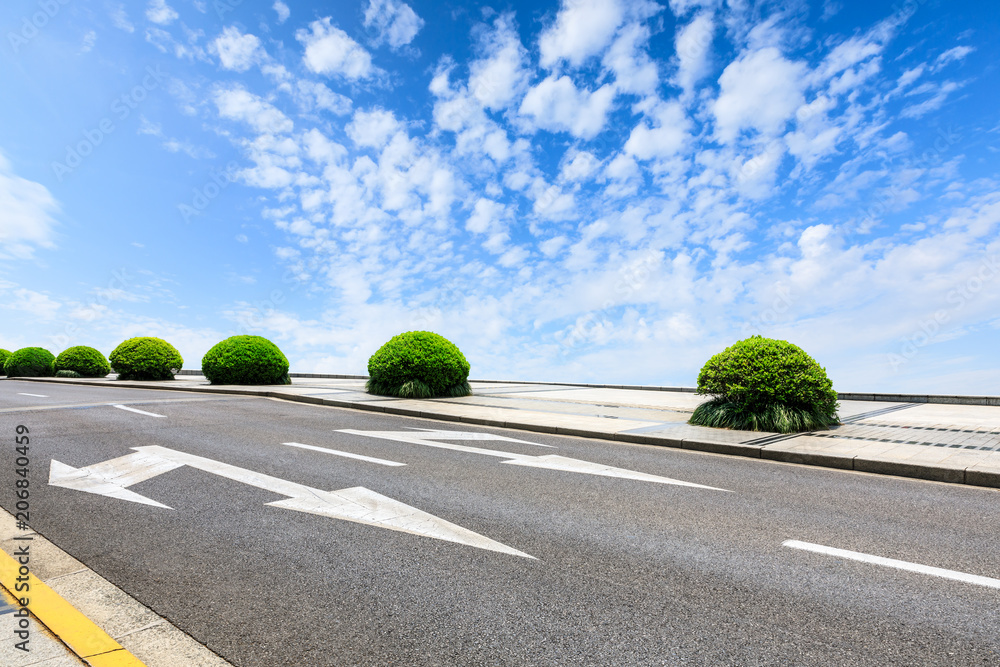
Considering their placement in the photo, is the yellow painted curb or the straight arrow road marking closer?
the yellow painted curb

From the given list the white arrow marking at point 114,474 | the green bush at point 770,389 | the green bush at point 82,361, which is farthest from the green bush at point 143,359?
the green bush at point 770,389

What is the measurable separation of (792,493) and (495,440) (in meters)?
4.64

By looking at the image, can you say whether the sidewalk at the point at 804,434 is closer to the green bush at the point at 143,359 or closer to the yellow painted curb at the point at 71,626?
the yellow painted curb at the point at 71,626

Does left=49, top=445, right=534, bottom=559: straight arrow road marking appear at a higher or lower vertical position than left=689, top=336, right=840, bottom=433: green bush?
lower

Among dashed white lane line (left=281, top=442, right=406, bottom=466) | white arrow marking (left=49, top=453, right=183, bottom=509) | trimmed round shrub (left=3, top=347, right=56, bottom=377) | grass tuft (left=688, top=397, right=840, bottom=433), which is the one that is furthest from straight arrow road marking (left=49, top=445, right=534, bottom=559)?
trimmed round shrub (left=3, top=347, right=56, bottom=377)

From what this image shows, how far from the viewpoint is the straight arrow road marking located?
4.48 meters

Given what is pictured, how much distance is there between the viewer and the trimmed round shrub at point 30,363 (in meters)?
30.8

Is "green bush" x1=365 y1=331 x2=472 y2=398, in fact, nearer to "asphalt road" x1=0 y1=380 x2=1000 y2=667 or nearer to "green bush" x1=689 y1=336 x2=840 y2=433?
"green bush" x1=689 y1=336 x2=840 y2=433

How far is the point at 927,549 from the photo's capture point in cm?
430

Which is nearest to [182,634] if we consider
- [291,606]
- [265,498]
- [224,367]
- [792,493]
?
[291,606]

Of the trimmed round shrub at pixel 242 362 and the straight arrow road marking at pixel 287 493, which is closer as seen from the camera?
the straight arrow road marking at pixel 287 493

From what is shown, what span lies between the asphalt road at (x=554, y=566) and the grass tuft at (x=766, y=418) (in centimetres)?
292

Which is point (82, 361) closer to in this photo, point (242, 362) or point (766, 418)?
point (242, 362)

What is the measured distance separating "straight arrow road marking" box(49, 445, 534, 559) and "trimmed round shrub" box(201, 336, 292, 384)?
15.5 metres
